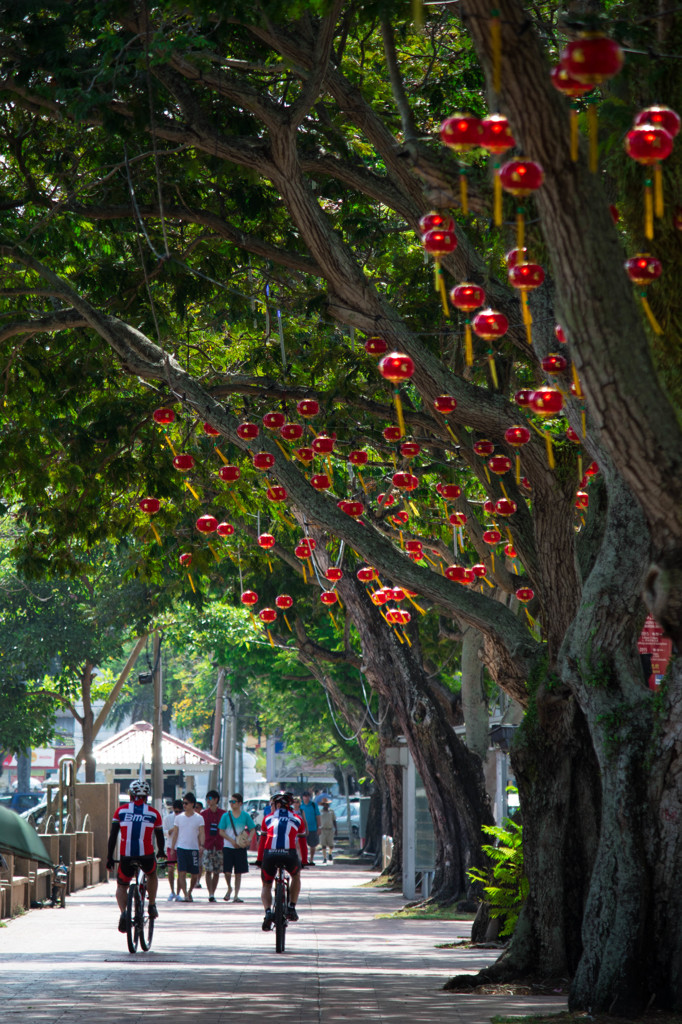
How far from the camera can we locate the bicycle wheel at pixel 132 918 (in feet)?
43.5

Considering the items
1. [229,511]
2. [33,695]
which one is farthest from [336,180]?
[33,695]

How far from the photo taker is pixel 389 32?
26.3 feet

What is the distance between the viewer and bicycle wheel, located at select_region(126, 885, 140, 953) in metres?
13.3

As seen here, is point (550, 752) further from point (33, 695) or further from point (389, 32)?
point (33, 695)

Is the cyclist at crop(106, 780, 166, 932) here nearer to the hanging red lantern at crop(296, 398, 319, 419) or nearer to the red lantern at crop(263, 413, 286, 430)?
the red lantern at crop(263, 413, 286, 430)

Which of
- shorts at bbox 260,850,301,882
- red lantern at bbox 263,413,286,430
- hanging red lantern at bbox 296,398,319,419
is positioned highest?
hanging red lantern at bbox 296,398,319,419

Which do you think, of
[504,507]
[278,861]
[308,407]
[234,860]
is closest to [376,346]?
[308,407]

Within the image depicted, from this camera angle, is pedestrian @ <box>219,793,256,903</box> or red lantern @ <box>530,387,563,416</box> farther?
pedestrian @ <box>219,793,256,903</box>

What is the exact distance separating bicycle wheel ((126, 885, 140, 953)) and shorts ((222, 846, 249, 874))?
890 cm

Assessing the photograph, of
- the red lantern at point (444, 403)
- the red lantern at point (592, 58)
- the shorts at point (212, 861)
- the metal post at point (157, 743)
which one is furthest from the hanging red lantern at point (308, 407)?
the metal post at point (157, 743)

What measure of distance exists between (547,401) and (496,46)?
2.52 metres

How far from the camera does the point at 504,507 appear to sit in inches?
448

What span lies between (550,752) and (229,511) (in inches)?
292

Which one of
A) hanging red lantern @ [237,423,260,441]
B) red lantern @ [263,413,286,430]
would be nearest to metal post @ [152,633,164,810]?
red lantern @ [263,413,286,430]
